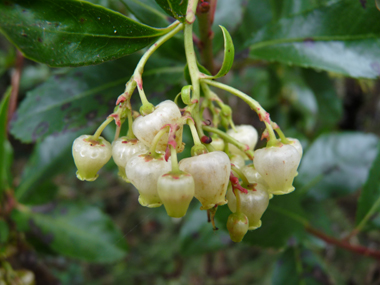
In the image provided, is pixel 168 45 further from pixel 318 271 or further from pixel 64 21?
pixel 318 271

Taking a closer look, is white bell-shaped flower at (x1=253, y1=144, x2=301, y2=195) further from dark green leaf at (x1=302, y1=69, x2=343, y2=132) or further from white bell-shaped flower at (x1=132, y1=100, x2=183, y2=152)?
dark green leaf at (x1=302, y1=69, x2=343, y2=132)

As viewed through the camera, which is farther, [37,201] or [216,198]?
[37,201]

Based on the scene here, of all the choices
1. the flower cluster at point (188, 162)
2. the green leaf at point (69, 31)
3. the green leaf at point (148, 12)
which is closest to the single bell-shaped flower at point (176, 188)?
the flower cluster at point (188, 162)

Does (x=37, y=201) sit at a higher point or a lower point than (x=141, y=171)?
lower

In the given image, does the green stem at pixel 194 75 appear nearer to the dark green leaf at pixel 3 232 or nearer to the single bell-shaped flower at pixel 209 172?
the single bell-shaped flower at pixel 209 172

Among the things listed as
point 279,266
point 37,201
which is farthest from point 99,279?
point 279,266


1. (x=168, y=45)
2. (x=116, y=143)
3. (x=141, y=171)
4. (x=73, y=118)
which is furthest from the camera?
(x=168, y=45)
